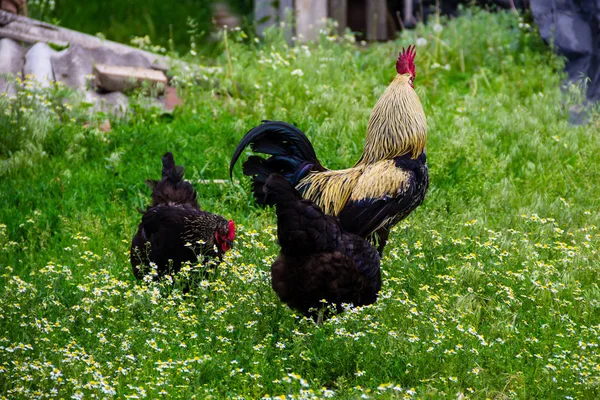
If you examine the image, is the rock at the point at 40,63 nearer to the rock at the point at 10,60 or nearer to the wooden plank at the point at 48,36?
the rock at the point at 10,60

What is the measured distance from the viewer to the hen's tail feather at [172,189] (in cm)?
700

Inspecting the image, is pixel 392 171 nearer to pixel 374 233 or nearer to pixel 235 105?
pixel 374 233

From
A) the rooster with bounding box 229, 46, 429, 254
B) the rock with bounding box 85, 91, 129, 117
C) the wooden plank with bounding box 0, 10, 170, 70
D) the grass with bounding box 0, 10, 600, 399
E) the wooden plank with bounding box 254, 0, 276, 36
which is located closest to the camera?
the grass with bounding box 0, 10, 600, 399

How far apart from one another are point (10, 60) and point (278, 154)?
18.2ft

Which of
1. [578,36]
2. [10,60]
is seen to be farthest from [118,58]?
[578,36]

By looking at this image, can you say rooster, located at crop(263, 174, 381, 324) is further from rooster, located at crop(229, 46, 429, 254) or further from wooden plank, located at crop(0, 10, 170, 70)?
wooden plank, located at crop(0, 10, 170, 70)

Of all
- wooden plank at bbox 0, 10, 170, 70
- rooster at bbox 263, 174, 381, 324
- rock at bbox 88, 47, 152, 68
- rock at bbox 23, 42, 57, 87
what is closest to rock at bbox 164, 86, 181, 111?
wooden plank at bbox 0, 10, 170, 70

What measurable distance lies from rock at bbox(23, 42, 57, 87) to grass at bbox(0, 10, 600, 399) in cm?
45

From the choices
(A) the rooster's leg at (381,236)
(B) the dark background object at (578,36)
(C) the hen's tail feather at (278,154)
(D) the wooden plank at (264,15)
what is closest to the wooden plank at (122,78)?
(D) the wooden plank at (264,15)

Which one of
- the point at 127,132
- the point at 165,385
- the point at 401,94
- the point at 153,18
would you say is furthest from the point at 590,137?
the point at 153,18

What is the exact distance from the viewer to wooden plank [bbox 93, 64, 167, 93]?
405 inches

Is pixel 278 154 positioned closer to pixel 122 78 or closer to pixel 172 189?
pixel 172 189

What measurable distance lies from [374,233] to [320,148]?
2.71 metres

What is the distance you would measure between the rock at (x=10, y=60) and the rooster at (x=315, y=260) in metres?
5.72
